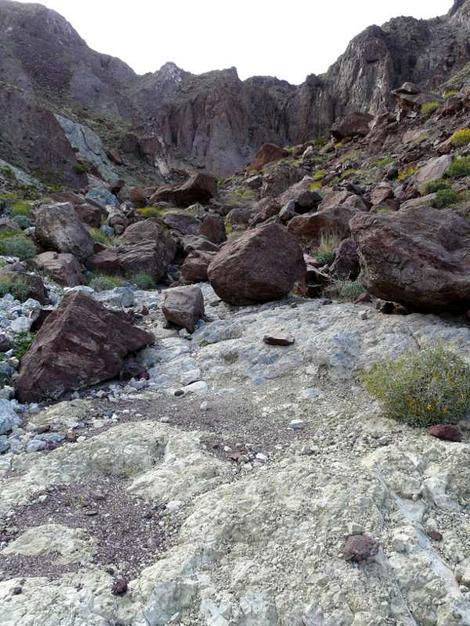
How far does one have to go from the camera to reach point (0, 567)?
12.4ft

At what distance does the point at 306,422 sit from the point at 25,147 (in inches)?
1215

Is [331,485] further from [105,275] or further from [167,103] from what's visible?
[167,103]

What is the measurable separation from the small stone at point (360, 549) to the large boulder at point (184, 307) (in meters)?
5.70

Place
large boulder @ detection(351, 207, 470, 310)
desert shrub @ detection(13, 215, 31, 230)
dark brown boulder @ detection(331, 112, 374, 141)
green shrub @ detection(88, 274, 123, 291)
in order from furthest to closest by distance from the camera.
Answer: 1. dark brown boulder @ detection(331, 112, 374, 141)
2. desert shrub @ detection(13, 215, 31, 230)
3. green shrub @ detection(88, 274, 123, 291)
4. large boulder @ detection(351, 207, 470, 310)

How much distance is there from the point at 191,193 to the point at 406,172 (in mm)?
11934

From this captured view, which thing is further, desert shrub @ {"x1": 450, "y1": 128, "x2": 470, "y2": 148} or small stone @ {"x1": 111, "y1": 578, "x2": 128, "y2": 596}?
desert shrub @ {"x1": 450, "y1": 128, "x2": 470, "y2": 148}

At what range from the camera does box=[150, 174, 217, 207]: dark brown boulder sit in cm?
2786

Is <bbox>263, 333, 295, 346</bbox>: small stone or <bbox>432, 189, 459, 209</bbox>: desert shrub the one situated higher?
<bbox>432, 189, 459, 209</bbox>: desert shrub

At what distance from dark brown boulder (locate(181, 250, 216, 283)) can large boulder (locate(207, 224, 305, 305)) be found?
247 centimetres

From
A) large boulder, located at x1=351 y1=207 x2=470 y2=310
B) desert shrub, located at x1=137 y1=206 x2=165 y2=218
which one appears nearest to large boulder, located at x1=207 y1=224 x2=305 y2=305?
large boulder, located at x1=351 y1=207 x2=470 y2=310

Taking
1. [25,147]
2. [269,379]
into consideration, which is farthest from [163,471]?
[25,147]

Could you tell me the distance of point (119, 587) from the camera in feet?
11.6

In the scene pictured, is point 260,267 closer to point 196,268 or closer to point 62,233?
point 196,268

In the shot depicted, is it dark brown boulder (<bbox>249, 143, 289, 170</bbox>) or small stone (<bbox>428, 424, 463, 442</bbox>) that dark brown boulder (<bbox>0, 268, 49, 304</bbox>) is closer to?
small stone (<bbox>428, 424, 463, 442</bbox>)
